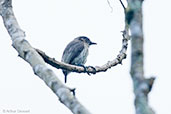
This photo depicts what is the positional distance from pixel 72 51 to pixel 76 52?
12 cm

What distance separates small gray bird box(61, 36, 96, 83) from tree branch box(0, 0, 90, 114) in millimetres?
5957

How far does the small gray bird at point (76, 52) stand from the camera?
1058 centimetres

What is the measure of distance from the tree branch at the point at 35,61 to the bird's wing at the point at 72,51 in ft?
20.3

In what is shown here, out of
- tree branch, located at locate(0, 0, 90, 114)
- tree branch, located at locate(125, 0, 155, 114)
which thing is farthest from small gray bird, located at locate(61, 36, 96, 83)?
tree branch, located at locate(125, 0, 155, 114)

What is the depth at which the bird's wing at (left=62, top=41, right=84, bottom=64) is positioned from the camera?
10.6 metres

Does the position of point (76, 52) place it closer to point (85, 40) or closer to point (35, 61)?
point (85, 40)

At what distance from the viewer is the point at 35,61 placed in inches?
146

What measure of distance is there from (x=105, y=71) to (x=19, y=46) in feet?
8.43

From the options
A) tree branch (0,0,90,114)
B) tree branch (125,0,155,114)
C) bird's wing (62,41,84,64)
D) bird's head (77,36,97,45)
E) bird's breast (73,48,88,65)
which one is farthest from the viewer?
bird's head (77,36,97,45)

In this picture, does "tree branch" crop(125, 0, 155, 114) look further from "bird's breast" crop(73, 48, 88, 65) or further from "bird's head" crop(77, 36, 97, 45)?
"bird's head" crop(77, 36, 97, 45)

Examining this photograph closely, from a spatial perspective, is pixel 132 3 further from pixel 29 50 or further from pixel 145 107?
→ pixel 29 50

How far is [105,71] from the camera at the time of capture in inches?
248

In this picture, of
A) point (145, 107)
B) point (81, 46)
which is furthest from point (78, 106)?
point (81, 46)

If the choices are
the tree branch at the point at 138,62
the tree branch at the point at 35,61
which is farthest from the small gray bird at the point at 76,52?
the tree branch at the point at 138,62
